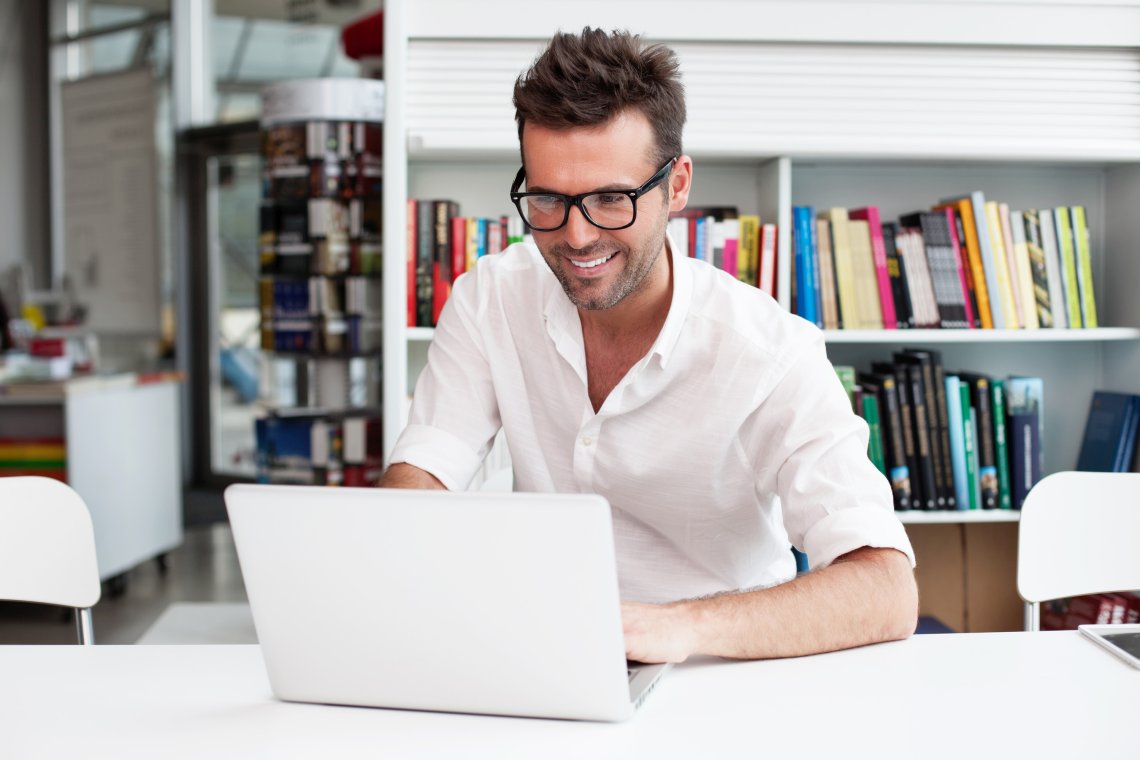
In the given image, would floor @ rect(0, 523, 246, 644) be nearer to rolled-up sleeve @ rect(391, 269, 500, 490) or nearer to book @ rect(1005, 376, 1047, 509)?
rolled-up sleeve @ rect(391, 269, 500, 490)

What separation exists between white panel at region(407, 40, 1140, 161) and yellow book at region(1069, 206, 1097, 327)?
148 mm

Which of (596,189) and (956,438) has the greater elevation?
(596,189)

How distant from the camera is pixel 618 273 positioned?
4.84ft

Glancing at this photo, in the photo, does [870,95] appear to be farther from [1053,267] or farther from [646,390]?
[646,390]

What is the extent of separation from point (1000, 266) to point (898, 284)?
0.80ft

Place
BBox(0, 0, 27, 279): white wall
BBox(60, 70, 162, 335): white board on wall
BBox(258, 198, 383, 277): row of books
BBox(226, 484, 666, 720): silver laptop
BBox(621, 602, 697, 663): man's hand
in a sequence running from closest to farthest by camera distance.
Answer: BBox(226, 484, 666, 720): silver laptop < BBox(621, 602, 697, 663): man's hand < BBox(258, 198, 383, 277): row of books < BBox(60, 70, 162, 335): white board on wall < BBox(0, 0, 27, 279): white wall

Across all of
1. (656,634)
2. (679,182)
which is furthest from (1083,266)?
(656,634)

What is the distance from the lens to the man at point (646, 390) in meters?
1.34

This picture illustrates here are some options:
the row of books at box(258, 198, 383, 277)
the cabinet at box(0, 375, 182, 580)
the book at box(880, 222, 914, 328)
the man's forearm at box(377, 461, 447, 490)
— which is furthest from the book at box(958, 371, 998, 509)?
the cabinet at box(0, 375, 182, 580)

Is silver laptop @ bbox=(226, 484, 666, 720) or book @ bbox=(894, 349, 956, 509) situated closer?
silver laptop @ bbox=(226, 484, 666, 720)

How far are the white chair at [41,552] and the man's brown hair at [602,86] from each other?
884mm

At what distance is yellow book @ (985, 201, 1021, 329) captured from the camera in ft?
8.18

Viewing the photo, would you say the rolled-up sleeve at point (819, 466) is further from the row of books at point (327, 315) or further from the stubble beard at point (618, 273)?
the row of books at point (327, 315)

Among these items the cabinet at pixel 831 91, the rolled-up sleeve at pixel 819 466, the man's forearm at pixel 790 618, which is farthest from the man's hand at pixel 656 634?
the cabinet at pixel 831 91
